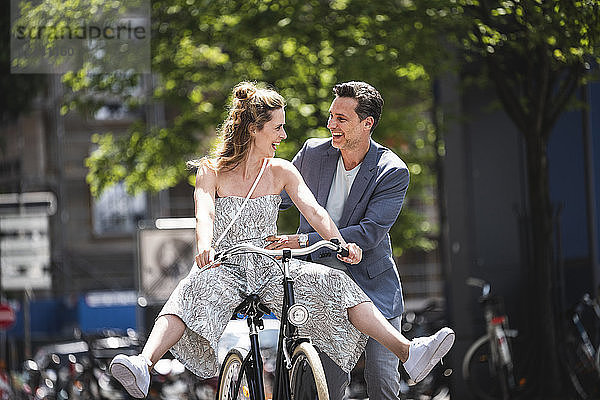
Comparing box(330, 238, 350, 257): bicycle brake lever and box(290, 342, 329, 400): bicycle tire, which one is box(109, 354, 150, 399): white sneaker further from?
box(330, 238, 350, 257): bicycle brake lever

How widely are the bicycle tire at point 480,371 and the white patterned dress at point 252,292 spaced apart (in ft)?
18.4

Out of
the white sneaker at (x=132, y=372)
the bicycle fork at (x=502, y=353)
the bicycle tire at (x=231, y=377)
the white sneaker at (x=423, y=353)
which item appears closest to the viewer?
the white sneaker at (x=132, y=372)

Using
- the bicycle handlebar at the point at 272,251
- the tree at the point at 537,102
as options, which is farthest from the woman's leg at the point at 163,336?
the tree at the point at 537,102

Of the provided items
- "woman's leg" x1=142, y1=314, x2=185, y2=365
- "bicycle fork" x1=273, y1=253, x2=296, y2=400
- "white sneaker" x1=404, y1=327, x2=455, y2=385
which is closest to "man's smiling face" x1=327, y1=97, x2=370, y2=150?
"bicycle fork" x1=273, y1=253, x2=296, y2=400

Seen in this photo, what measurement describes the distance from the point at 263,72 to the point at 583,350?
586cm

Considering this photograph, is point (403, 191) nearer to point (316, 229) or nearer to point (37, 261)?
point (316, 229)

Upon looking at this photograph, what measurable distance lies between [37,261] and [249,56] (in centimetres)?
554

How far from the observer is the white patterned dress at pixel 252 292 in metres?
5.55

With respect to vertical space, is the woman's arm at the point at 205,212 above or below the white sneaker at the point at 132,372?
above

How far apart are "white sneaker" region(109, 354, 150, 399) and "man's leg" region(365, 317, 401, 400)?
4.46 feet

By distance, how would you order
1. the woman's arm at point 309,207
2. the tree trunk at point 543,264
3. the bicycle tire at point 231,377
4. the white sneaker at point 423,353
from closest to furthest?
A: 1. the white sneaker at point 423,353
2. the woman's arm at point 309,207
3. the bicycle tire at point 231,377
4. the tree trunk at point 543,264

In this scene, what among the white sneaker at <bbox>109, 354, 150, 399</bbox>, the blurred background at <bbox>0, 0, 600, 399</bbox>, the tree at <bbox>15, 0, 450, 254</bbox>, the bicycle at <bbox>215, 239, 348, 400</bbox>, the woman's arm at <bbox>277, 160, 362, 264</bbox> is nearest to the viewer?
the white sneaker at <bbox>109, 354, 150, 399</bbox>

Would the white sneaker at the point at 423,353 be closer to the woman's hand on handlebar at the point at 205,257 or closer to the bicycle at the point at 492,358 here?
the woman's hand on handlebar at the point at 205,257

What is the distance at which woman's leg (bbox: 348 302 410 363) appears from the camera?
547 centimetres
